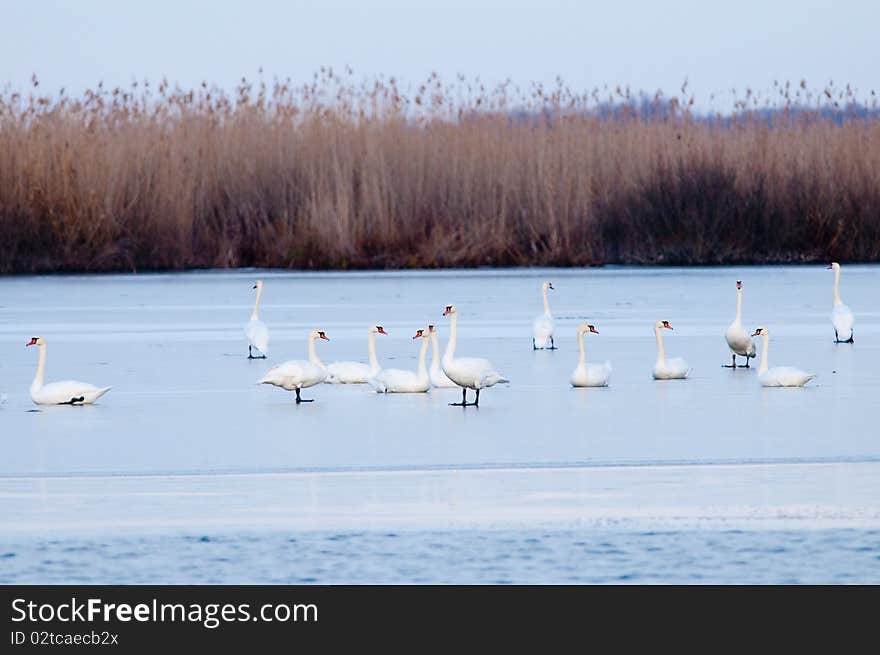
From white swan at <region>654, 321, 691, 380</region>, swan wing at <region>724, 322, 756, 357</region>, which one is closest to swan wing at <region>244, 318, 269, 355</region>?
white swan at <region>654, 321, 691, 380</region>

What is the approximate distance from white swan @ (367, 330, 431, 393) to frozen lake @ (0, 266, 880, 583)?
9 cm

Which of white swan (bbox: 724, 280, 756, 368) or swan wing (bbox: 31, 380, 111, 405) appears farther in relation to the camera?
white swan (bbox: 724, 280, 756, 368)

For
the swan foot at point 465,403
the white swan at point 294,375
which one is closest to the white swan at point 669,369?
the swan foot at point 465,403

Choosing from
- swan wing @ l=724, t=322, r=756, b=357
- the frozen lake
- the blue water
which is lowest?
the blue water

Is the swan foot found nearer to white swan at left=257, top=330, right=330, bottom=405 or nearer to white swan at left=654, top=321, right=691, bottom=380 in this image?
white swan at left=257, top=330, right=330, bottom=405

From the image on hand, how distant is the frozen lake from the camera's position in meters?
5.00

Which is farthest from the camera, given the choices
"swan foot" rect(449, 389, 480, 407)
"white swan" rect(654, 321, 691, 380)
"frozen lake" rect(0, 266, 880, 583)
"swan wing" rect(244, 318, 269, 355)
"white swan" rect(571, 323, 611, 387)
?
"swan wing" rect(244, 318, 269, 355)

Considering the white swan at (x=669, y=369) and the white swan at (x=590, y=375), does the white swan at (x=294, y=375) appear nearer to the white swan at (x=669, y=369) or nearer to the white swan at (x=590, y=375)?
the white swan at (x=590, y=375)

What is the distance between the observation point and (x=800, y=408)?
8188 millimetres

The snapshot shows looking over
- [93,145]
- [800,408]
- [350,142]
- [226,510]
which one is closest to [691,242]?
[350,142]

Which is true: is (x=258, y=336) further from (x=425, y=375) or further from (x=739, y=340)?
(x=739, y=340)
